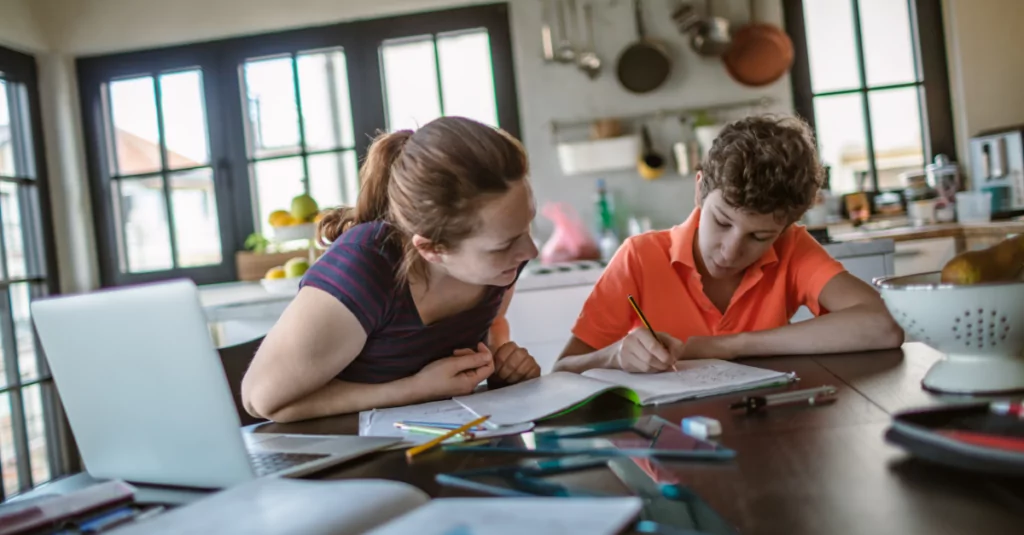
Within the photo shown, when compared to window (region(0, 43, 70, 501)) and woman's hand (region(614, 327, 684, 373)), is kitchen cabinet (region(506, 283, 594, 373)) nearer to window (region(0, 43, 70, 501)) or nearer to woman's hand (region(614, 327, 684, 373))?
woman's hand (region(614, 327, 684, 373))

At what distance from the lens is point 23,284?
3527mm

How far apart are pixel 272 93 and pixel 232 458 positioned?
3218 millimetres

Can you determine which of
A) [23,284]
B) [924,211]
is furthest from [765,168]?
[23,284]

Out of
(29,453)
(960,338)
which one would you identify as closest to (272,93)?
(29,453)

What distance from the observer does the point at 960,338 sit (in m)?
0.92

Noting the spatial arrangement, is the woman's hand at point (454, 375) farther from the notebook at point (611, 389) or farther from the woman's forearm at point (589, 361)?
the woman's forearm at point (589, 361)

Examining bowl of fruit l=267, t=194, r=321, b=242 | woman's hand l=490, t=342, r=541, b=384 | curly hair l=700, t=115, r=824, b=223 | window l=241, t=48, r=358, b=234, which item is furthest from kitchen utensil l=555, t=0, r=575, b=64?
woman's hand l=490, t=342, r=541, b=384

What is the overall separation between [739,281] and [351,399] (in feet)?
2.74

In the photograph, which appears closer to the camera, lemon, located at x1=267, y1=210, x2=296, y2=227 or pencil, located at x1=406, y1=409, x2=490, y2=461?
pencil, located at x1=406, y1=409, x2=490, y2=461

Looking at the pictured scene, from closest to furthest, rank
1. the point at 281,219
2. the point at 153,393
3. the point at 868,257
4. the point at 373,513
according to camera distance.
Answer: the point at 373,513 < the point at 153,393 < the point at 868,257 < the point at 281,219

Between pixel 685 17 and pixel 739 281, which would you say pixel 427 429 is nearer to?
pixel 739 281

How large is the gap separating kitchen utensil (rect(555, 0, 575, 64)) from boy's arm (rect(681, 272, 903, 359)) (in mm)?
2311

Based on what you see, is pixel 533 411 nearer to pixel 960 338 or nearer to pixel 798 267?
pixel 960 338

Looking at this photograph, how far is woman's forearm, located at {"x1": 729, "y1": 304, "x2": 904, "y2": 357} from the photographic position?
135 centimetres
